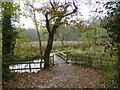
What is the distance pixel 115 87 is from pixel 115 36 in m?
1.75

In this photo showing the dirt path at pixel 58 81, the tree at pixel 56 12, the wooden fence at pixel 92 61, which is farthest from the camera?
the tree at pixel 56 12

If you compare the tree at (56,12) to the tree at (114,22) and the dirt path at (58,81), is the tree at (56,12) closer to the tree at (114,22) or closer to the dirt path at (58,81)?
the dirt path at (58,81)

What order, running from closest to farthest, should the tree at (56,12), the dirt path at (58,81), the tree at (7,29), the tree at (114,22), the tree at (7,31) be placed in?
the tree at (114,22) < the dirt path at (58,81) < the tree at (7,31) < the tree at (7,29) < the tree at (56,12)

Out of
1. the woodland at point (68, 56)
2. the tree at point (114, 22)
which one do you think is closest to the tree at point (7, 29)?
the woodland at point (68, 56)

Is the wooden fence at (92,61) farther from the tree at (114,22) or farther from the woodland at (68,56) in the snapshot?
the tree at (114,22)

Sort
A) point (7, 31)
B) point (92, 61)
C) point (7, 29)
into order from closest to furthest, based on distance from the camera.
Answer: point (7, 31), point (7, 29), point (92, 61)

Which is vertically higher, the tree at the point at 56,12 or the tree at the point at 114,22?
the tree at the point at 56,12

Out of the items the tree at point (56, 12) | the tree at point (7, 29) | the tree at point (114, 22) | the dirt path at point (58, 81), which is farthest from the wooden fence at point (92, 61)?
the tree at point (7, 29)

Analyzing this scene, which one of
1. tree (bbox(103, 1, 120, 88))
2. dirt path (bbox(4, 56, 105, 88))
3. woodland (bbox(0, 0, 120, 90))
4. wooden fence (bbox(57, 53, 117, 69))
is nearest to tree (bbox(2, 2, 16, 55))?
woodland (bbox(0, 0, 120, 90))

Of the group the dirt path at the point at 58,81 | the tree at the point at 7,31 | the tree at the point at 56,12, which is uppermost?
the tree at the point at 56,12

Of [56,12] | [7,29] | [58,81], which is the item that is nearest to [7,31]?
[7,29]

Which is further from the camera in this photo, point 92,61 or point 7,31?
point 92,61

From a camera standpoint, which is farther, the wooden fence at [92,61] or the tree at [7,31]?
the wooden fence at [92,61]

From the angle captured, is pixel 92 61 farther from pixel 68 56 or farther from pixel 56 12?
pixel 56 12
